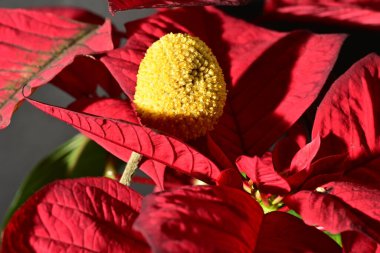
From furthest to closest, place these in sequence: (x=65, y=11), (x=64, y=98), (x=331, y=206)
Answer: (x=64, y=98) < (x=65, y=11) < (x=331, y=206)

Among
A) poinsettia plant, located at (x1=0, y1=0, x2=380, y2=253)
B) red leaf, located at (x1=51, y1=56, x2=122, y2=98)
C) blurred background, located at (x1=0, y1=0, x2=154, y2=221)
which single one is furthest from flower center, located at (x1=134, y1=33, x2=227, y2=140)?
blurred background, located at (x1=0, y1=0, x2=154, y2=221)

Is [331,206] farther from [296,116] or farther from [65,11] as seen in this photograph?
[65,11]

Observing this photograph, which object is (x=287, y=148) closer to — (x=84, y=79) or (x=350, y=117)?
(x=350, y=117)

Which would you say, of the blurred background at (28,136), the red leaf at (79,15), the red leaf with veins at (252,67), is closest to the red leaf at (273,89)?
the red leaf with veins at (252,67)

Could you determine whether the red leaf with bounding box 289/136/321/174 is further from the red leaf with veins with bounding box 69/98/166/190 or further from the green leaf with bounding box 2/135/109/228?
the green leaf with bounding box 2/135/109/228

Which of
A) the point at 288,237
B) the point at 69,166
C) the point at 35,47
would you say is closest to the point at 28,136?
the point at 69,166

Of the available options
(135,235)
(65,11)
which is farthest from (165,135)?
(65,11)
